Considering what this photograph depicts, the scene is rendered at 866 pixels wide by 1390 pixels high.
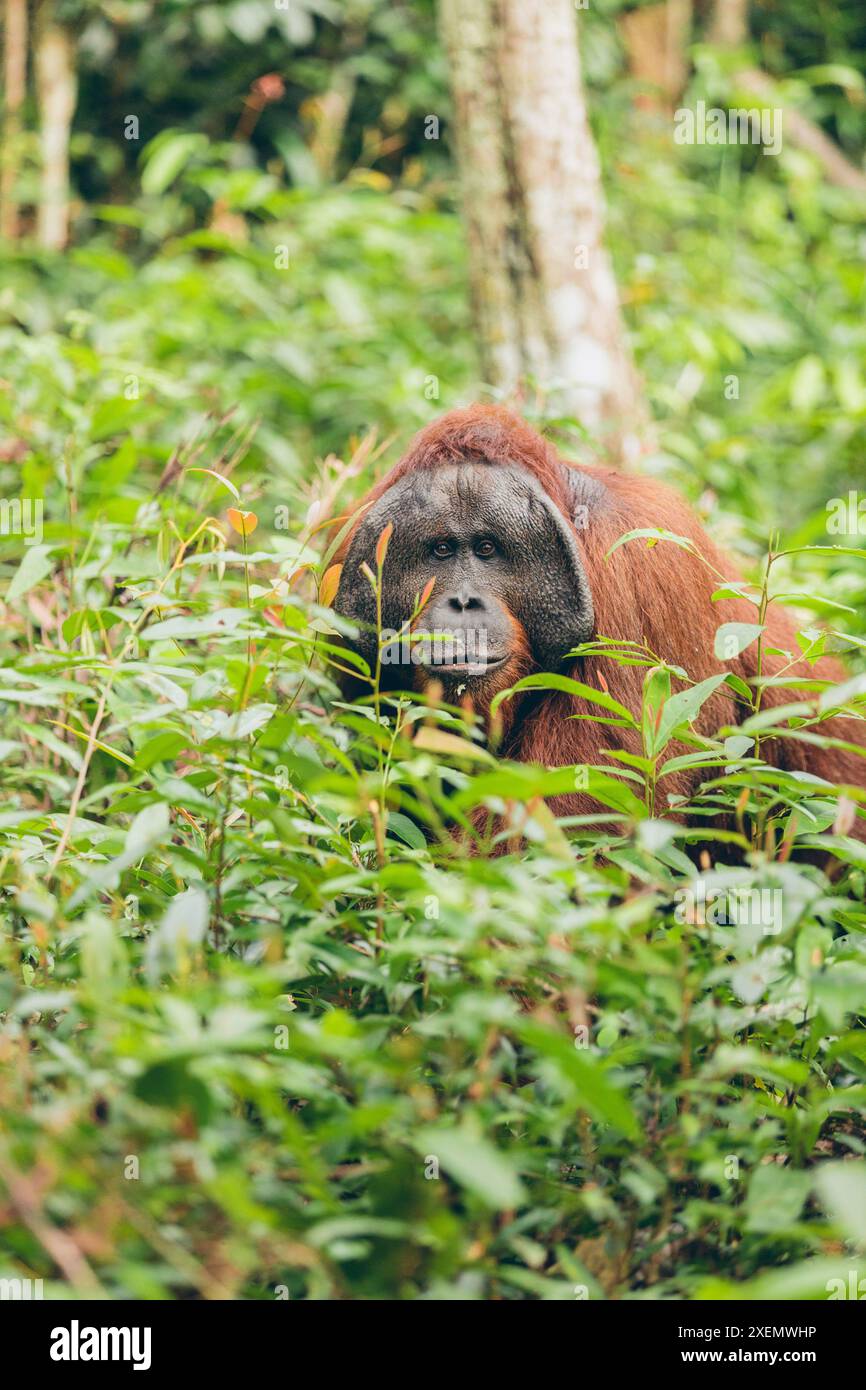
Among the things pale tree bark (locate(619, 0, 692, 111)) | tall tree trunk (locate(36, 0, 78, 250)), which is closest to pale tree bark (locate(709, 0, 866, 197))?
pale tree bark (locate(619, 0, 692, 111))

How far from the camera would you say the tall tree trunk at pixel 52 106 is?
8305 millimetres

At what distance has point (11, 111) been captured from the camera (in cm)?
871

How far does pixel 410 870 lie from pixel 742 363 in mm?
6589

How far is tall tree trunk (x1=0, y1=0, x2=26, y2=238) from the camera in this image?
852 cm

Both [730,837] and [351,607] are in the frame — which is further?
[351,607]

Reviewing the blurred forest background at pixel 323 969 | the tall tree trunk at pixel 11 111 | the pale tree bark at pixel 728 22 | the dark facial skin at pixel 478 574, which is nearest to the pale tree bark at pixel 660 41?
the pale tree bark at pixel 728 22

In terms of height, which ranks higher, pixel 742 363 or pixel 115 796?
pixel 742 363

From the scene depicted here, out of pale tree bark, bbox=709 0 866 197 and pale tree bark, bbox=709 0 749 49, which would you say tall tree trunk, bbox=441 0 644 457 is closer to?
pale tree bark, bbox=709 0 866 197

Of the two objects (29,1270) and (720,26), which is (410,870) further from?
(720,26)

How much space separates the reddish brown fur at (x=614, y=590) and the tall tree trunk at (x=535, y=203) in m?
1.85

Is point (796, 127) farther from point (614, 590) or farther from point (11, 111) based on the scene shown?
point (614, 590)

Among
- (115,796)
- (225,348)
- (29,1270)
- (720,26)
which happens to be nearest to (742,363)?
(225,348)

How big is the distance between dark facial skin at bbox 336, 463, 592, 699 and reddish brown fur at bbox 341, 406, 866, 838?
7cm

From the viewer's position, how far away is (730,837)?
2150 mm
